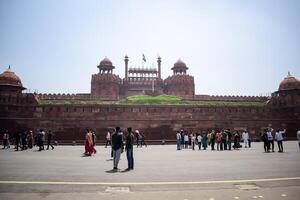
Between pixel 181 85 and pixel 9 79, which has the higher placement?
pixel 181 85

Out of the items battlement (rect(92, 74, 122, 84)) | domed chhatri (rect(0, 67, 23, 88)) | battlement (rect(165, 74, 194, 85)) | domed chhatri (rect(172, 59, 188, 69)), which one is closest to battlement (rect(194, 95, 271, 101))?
battlement (rect(165, 74, 194, 85))

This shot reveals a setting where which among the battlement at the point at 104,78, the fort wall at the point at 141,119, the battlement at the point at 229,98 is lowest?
the fort wall at the point at 141,119

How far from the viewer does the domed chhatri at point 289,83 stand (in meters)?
31.8

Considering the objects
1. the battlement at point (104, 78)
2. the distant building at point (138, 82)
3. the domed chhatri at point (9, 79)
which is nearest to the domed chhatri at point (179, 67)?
the distant building at point (138, 82)

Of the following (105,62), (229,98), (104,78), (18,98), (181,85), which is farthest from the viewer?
(181,85)

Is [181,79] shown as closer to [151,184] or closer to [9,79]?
[9,79]

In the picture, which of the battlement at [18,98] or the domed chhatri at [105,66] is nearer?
the battlement at [18,98]

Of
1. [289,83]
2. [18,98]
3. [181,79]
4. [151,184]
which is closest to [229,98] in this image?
[289,83]

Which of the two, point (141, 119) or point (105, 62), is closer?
point (141, 119)

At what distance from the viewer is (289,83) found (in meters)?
32.2

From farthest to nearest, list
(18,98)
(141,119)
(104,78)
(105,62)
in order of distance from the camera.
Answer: (105,62)
(104,78)
(141,119)
(18,98)

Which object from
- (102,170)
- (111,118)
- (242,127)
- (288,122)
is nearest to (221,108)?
(242,127)

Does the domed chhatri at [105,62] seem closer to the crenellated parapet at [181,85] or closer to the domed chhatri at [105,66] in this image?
the domed chhatri at [105,66]

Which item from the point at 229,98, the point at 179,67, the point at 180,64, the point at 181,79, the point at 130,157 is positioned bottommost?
the point at 130,157
